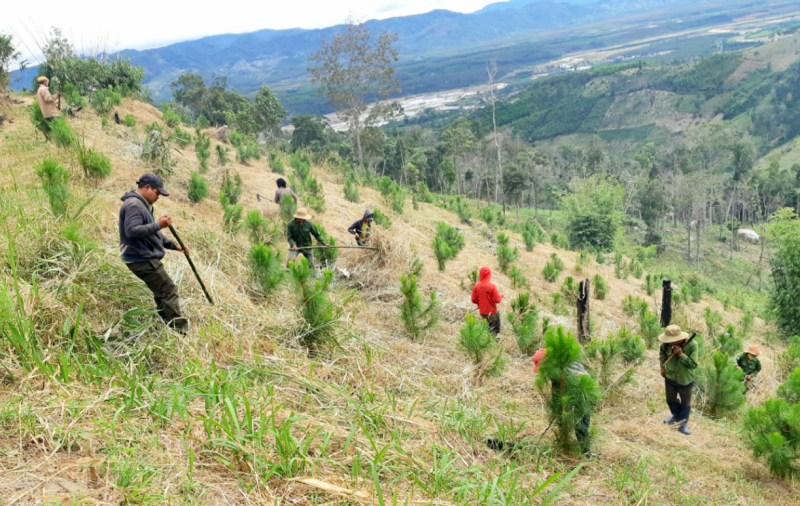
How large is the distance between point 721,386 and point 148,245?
4855mm

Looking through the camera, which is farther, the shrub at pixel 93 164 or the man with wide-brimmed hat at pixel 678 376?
the shrub at pixel 93 164

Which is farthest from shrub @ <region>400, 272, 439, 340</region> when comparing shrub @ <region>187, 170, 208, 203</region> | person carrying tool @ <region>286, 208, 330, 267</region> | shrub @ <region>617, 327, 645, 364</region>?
shrub @ <region>187, 170, 208, 203</region>

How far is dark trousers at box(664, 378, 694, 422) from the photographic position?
407cm

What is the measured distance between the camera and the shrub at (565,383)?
2678mm

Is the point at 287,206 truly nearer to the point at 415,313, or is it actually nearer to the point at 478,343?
the point at 415,313

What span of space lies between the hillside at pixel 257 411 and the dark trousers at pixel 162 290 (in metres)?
0.11

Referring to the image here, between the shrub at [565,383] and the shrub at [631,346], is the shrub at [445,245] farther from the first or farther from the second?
the shrub at [565,383]

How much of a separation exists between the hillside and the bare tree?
68.5 ft

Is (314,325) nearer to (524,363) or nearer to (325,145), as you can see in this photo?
(524,363)

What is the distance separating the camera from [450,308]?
604cm

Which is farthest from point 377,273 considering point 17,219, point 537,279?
point 537,279

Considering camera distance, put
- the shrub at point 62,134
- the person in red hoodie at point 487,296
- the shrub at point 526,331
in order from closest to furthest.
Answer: the shrub at point 526,331 < the person in red hoodie at point 487,296 < the shrub at point 62,134

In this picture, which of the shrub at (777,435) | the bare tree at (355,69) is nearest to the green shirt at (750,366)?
the shrub at (777,435)

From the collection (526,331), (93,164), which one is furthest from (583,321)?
(93,164)
